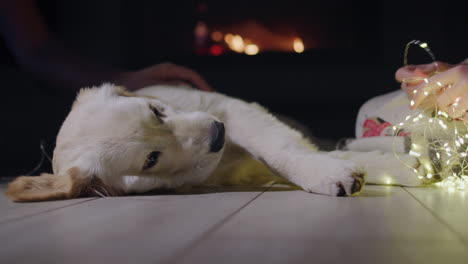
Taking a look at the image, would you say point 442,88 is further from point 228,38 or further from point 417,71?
point 228,38

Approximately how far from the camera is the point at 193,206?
114cm

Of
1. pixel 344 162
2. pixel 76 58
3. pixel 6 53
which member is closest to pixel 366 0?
pixel 76 58

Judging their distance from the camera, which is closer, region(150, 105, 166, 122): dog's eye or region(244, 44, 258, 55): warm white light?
region(150, 105, 166, 122): dog's eye

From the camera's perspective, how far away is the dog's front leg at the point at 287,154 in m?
1.20

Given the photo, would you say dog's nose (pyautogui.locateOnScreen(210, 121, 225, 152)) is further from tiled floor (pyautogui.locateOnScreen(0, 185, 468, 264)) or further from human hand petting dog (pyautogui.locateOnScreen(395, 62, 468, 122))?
human hand petting dog (pyautogui.locateOnScreen(395, 62, 468, 122))

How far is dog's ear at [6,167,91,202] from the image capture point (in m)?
1.31

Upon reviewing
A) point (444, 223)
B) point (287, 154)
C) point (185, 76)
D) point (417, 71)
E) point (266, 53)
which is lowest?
point (444, 223)

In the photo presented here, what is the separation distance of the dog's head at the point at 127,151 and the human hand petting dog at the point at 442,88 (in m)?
0.68

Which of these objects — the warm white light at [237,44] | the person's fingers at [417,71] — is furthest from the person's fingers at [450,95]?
the warm white light at [237,44]

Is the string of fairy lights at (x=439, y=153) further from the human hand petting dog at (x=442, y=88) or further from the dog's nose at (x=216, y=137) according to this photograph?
the dog's nose at (x=216, y=137)

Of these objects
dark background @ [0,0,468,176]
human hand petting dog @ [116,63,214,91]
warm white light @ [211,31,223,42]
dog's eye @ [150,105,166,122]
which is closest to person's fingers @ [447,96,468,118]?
dog's eye @ [150,105,166,122]

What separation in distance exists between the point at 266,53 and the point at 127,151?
2.12 metres

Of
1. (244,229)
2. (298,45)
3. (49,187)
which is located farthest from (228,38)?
(244,229)

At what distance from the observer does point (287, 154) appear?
1.37 m
